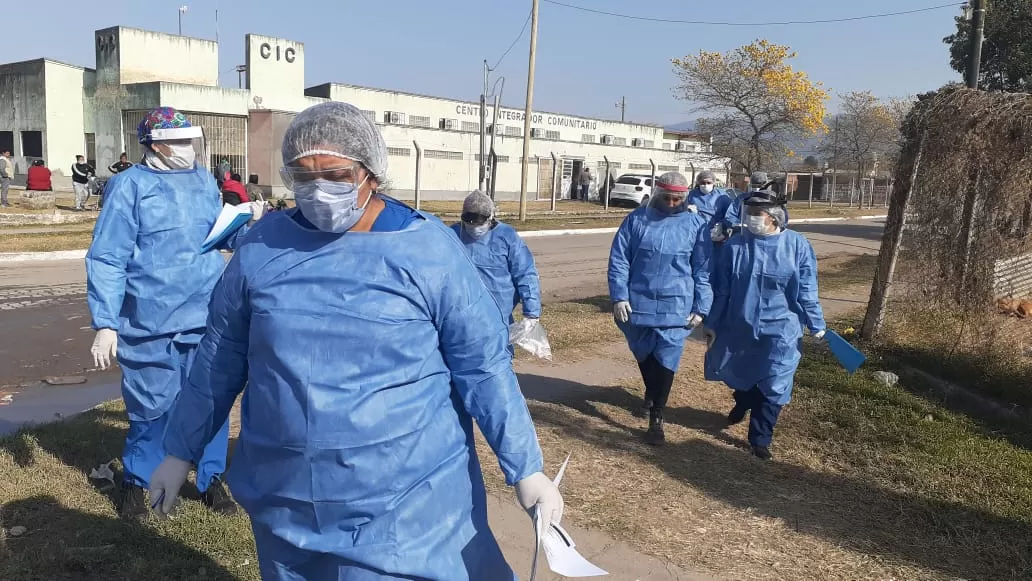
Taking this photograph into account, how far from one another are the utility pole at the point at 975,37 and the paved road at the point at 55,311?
17.8ft

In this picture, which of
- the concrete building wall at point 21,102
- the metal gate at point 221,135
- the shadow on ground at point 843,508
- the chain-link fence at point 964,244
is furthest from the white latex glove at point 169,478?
the concrete building wall at point 21,102

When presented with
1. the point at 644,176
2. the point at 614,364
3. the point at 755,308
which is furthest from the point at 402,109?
the point at 755,308

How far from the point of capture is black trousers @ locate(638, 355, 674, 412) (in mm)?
5598

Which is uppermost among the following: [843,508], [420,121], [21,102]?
[420,121]

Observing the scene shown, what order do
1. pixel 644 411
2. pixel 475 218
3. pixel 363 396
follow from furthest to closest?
pixel 644 411 → pixel 475 218 → pixel 363 396

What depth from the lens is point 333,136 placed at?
2145 millimetres

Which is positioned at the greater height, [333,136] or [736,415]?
[333,136]

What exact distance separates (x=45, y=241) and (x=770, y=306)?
13844mm

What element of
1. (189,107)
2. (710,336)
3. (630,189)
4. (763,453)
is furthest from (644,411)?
(630,189)

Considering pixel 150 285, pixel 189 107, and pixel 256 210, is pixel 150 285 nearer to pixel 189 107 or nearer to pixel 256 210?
pixel 256 210

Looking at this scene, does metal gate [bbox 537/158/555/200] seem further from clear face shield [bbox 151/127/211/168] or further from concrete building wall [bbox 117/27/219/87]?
clear face shield [bbox 151/127/211/168]

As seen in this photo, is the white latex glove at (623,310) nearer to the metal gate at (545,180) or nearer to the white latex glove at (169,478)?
the white latex glove at (169,478)

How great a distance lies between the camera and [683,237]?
5.64m

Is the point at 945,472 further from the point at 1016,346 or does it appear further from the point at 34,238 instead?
the point at 34,238
